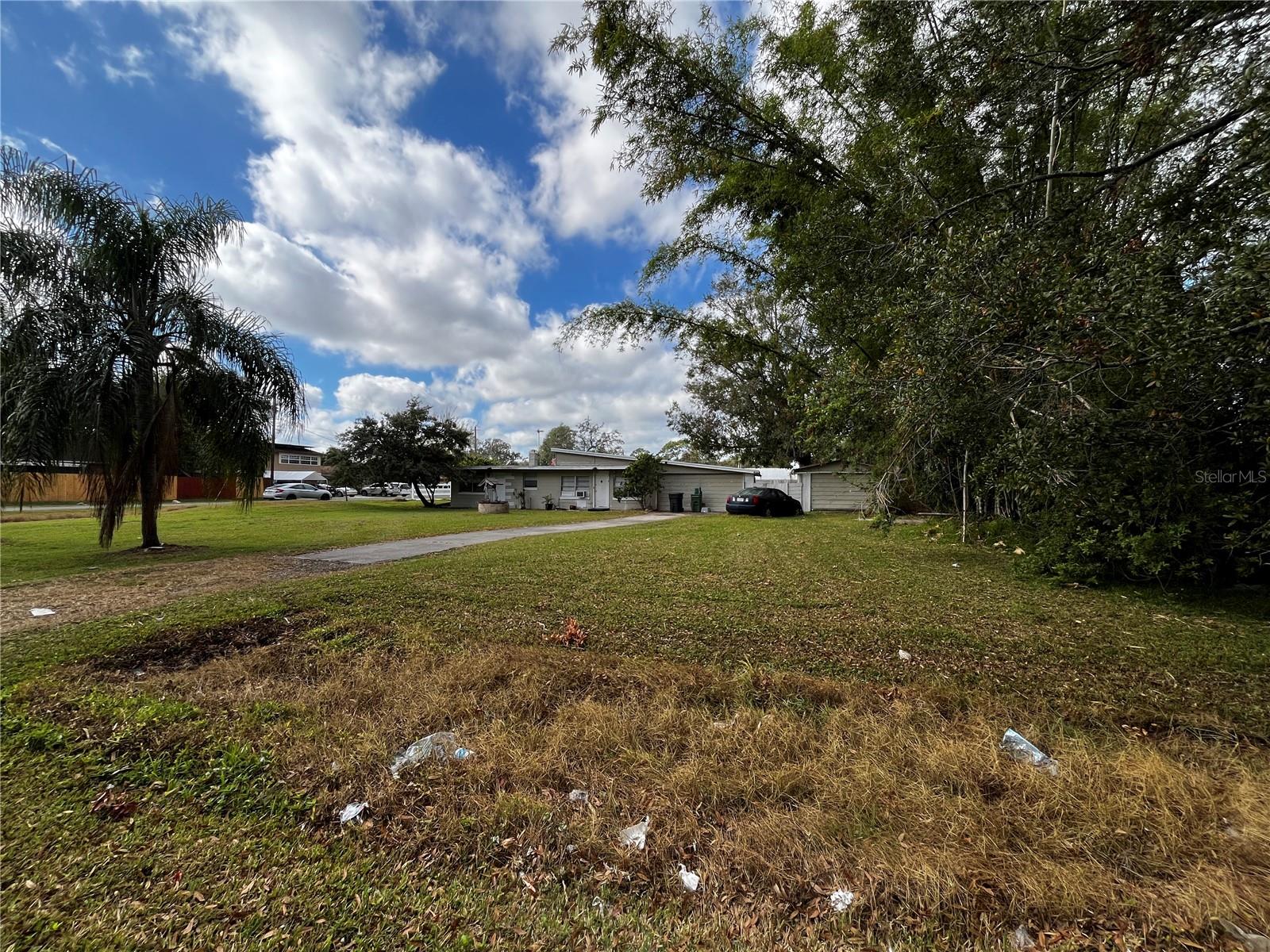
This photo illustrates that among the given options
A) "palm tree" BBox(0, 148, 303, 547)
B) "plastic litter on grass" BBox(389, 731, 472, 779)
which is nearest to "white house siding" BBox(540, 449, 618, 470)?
"palm tree" BBox(0, 148, 303, 547)

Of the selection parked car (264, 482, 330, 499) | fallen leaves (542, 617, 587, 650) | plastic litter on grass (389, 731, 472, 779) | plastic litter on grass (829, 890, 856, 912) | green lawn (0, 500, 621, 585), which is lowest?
green lawn (0, 500, 621, 585)

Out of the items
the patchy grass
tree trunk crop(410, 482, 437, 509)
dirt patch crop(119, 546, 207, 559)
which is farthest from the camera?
tree trunk crop(410, 482, 437, 509)

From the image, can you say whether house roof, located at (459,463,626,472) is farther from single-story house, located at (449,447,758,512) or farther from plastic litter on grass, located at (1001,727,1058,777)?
plastic litter on grass, located at (1001,727,1058,777)

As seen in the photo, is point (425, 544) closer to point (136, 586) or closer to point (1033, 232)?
point (136, 586)

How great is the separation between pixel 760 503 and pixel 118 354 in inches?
674

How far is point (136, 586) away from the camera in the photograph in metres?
6.19

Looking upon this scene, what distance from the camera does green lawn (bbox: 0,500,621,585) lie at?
8047 mm

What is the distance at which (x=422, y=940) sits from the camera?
1.51 m

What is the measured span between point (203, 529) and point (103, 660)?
12414 millimetres

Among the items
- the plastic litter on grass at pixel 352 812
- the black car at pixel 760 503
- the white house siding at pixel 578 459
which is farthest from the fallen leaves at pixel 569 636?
the white house siding at pixel 578 459

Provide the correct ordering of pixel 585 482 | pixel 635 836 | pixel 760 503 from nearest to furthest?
pixel 635 836, pixel 760 503, pixel 585 482

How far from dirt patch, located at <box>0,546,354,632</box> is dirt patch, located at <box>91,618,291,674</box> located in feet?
5.17

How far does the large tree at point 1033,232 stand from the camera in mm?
3072

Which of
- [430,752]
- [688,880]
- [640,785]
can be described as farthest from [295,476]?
[688,880]
